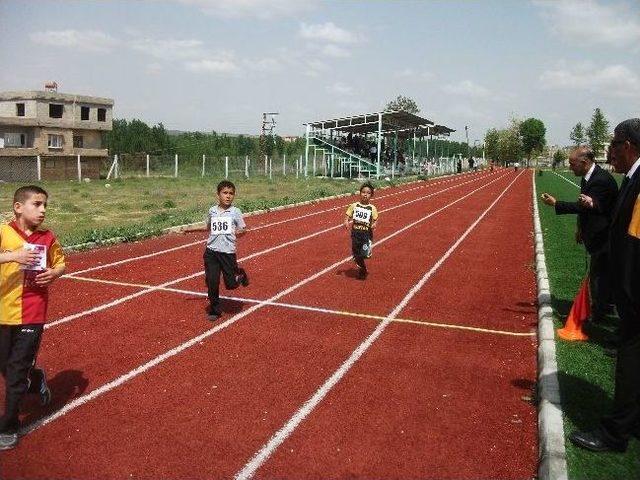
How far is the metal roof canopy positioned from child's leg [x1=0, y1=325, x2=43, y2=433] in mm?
34662

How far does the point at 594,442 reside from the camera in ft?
12.8

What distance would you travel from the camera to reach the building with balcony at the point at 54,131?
138 feet

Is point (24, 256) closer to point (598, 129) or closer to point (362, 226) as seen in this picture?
point (362, 226)

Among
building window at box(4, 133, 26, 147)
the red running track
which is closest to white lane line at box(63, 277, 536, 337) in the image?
the red running track

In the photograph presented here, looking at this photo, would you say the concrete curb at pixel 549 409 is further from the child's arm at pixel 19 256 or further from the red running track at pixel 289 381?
the child's arm at pixel 19 256

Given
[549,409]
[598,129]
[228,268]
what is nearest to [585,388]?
[549,409]

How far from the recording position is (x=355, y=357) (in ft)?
19.6

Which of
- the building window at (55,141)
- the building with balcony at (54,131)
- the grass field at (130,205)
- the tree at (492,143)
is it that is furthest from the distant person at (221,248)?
the tree at (492,143)

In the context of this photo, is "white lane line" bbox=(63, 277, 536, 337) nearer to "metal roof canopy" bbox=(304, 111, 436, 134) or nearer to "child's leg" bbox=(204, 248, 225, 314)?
"child's leg" bbox=(204, 248, 225, 314)

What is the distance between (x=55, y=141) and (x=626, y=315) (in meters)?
47.8

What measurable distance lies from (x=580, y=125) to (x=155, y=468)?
5257 inches

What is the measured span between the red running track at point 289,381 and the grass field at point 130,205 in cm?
432

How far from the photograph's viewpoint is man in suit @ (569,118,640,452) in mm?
3674

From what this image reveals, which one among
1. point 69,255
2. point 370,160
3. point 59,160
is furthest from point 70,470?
point 59,160
